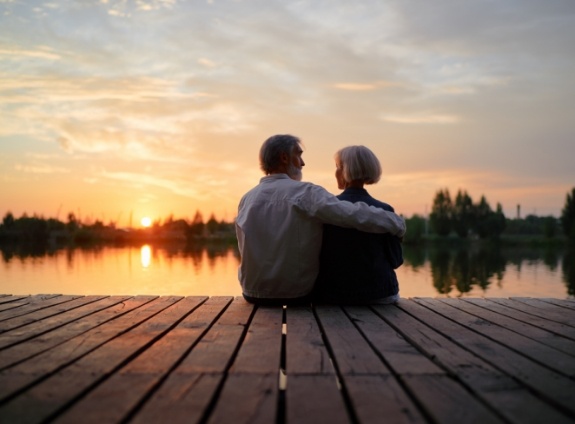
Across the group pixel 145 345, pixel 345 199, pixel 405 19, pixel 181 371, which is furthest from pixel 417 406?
pixel 405 19

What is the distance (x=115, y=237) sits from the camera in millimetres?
56281

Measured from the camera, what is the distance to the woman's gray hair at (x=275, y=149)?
135 inches

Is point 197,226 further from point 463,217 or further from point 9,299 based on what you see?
point 9,299

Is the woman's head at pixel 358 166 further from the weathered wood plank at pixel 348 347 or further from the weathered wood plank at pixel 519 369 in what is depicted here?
the weathered wood plank at pixel 519 369

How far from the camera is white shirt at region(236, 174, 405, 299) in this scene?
3.22 metres

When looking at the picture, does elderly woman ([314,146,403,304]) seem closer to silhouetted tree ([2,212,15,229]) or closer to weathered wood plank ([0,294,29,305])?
weathered wood plank ([0,294,29,305])

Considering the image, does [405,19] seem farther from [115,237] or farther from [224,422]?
[115,237]

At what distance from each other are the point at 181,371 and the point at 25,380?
0.50m

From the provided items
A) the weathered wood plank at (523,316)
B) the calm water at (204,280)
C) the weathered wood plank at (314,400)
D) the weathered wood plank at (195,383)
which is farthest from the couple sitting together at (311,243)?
the calm water at (204,280)

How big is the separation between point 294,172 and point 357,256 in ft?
2.36

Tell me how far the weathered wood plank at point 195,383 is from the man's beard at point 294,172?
1.30 m

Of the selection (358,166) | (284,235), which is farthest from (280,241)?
(358,166)

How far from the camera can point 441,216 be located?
196ft

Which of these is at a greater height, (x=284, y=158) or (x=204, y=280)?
(x=284, y=158)
